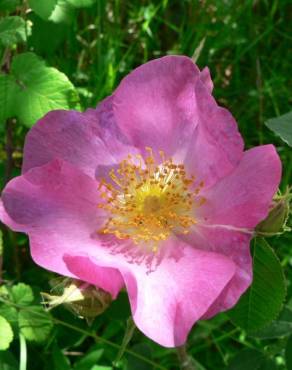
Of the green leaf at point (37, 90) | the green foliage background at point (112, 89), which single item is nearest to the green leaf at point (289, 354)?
the green foliage background at point (112, 89)

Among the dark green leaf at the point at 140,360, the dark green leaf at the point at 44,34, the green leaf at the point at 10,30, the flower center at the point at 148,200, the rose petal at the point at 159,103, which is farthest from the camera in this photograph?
the dark green leaf at the point at 44,34

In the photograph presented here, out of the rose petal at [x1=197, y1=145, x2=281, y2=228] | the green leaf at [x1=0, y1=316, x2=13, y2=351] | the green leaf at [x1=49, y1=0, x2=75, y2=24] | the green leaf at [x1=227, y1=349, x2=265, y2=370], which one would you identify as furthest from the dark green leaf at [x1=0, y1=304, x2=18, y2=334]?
the green leaf at [x1=49, y1=0, x2=75, y2=24]

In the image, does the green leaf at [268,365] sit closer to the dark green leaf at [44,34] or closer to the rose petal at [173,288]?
the rose petal at [173,288]

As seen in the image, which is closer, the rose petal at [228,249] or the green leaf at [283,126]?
the rose petal at [228,249]

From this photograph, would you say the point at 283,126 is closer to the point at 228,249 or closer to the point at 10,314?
the point at 228,249

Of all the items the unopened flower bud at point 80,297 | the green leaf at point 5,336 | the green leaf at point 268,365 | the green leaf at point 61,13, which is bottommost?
the green leaf at point 268,365

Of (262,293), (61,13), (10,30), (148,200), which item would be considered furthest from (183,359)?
(61,13)

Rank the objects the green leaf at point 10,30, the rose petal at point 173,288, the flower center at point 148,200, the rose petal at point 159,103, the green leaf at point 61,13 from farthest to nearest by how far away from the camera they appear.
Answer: the green leaf at point 61,13 < the green leaf at point 10,30 < the flower center at point 148,200 < the rose petal at point 159,103 < the rose petal at point 173,288
